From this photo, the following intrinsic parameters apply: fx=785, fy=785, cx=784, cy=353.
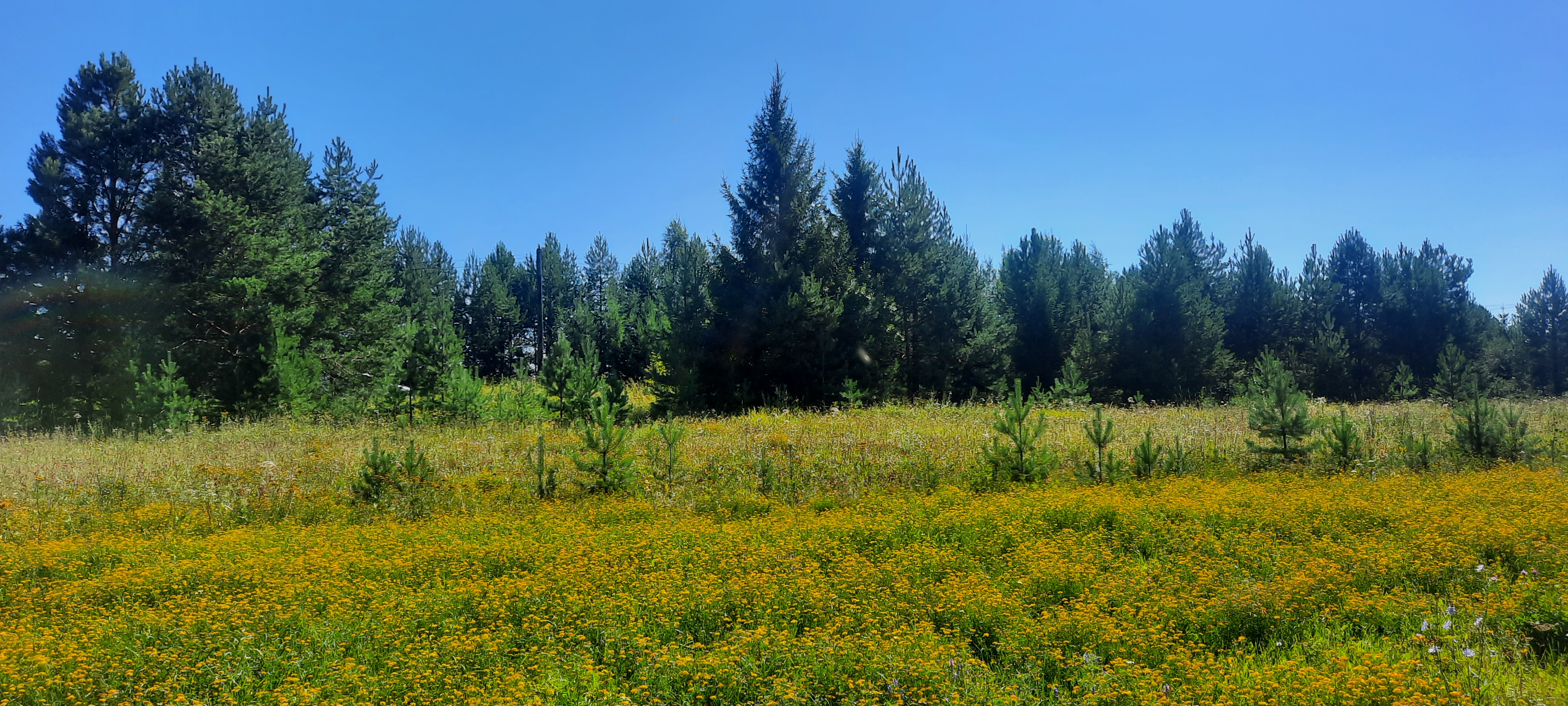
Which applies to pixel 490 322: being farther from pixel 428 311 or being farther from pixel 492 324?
pixel 428 311

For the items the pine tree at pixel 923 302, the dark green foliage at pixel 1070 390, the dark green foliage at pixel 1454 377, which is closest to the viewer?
the dark green foliage at pixel 1070 390

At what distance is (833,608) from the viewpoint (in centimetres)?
638

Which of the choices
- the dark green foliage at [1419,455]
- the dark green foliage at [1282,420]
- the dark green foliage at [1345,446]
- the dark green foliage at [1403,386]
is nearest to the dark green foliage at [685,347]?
the dark green foliage at [1282,420]

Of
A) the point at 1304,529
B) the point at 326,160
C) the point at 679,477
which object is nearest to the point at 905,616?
the point at 1304,529

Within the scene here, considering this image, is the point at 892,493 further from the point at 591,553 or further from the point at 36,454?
the point at 36,454

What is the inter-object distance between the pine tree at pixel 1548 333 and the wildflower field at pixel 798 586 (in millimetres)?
42863

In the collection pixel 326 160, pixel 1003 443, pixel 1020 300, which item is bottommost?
pixel 1003 443

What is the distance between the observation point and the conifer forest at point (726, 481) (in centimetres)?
533

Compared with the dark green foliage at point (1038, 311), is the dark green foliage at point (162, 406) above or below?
below

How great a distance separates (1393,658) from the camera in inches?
203

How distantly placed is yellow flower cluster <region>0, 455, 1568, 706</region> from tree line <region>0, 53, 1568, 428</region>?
11.7 m

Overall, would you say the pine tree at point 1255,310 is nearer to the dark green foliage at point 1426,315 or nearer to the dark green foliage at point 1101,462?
the dark green foliage at point 1426,315

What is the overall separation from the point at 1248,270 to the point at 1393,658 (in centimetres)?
3965

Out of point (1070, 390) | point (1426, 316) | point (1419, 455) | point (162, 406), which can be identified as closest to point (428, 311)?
point (162, 406)
